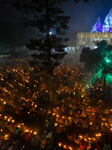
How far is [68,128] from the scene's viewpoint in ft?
29.0

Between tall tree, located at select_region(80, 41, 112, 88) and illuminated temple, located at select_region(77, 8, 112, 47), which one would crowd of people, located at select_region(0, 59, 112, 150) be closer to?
tall tree, located at select_region(80, 41, 112, 88)

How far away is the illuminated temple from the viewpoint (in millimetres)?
48916

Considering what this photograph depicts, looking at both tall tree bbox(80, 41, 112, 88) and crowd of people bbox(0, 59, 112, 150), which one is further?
tall tree bbox(80, 41, 112, 88)

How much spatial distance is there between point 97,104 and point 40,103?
5400mm

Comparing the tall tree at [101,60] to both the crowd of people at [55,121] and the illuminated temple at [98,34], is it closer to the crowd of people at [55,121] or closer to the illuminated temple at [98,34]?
the crowd of people at [55,121]

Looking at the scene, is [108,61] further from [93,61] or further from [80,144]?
[80,144]

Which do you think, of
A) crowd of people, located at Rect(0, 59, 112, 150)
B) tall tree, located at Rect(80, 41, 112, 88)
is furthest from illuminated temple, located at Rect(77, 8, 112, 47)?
crowd of people, located at Rect(0, 59, 112, 150)

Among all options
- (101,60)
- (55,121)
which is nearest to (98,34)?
(101,60)

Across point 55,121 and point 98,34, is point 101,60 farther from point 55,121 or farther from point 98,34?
point 98,34

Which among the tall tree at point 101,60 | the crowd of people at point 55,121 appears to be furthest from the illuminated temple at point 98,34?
the crowd of people at point 55,121

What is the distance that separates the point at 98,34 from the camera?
164ft

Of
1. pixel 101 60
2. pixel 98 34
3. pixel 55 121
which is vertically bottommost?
pixel 55 121

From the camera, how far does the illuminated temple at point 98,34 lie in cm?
4892

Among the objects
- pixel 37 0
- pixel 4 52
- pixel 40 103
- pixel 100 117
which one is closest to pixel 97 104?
pixel 100 117
